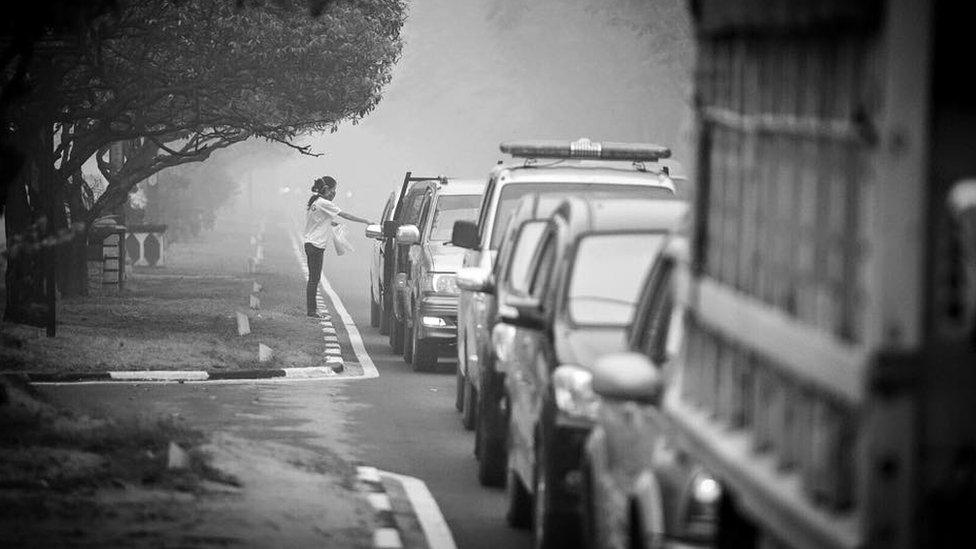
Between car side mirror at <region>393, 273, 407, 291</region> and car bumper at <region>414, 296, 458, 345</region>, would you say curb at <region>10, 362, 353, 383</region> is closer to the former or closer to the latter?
car bumper at <region>414, 296, 458, 345</region>

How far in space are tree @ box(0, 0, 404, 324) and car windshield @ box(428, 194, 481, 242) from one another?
5563 mm

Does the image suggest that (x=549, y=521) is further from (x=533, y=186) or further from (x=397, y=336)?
(x=397, y=336)

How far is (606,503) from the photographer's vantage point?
7914 mm

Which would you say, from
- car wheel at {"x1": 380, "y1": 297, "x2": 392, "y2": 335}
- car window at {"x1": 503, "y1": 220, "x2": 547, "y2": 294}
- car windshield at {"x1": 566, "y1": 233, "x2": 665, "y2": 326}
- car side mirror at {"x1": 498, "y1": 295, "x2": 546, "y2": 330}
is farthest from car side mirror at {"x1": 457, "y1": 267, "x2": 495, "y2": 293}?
A: car wheel at {"x1": 380, "y1": 297, "x2": 392, "y2": 335}

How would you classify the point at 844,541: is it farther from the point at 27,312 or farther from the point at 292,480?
the point at 27,312

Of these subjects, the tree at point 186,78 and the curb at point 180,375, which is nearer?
the curb at point 180,375

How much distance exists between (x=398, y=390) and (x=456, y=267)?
1887 millimetres

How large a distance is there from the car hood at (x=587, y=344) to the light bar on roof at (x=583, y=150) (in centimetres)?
716

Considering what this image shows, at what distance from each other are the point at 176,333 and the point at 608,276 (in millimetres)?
14322

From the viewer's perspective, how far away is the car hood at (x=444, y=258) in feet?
68.3

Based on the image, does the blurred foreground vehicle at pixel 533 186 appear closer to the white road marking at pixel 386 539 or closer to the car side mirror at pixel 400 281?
the car side mirror at pixel 400 281

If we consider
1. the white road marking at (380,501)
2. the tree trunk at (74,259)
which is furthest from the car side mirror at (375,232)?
the white road marking at (380,501)

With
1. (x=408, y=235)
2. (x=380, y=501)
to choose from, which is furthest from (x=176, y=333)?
(x=380, y=501)

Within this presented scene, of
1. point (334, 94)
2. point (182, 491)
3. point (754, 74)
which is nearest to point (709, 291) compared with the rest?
point (754, 74)
